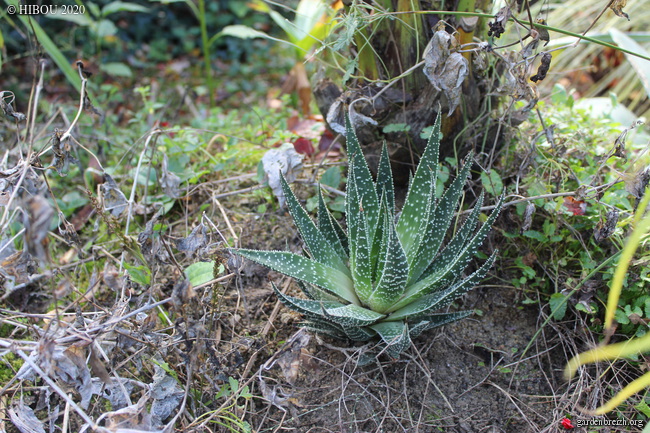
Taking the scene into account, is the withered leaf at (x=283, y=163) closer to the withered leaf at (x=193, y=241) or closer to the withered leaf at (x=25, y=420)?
the withered leaf at (x=193, y=241)

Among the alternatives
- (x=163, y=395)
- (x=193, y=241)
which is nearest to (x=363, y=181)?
(x=193, y=241)

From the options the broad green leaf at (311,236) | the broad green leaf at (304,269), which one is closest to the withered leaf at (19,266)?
the broad green leaf at (304,269)

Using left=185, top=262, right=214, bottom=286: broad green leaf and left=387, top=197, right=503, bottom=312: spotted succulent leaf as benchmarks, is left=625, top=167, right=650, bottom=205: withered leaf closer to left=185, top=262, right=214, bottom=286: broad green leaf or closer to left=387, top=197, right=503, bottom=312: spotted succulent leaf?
left=387, top=197, right=503, bottom=312: spotted succulent leaf

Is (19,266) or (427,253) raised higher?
(427,253)

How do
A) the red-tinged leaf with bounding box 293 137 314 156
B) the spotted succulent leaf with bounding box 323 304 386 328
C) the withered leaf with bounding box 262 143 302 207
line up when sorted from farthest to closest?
1. the red-tinged leaf with bounding box 293 137 314 156
2. the withered leaf with bounding box 262 143 302 207
3. the spotted succulent leaf with bounding box 323 304 386 328

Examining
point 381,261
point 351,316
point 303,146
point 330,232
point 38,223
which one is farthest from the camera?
point 303,146

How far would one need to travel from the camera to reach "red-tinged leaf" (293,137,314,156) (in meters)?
2.19

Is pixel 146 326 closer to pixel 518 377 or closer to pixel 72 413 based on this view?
pixel 72 413

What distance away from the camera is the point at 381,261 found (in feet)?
4.59

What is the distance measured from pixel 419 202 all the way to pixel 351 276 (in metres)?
0.30

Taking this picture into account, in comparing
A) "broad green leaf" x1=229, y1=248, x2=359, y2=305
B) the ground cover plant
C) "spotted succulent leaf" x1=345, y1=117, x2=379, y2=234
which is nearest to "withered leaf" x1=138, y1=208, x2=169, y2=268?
the ground cover plant

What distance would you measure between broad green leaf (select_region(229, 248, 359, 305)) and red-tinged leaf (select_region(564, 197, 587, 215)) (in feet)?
2.50

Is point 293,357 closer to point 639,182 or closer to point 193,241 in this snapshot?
point 193,241

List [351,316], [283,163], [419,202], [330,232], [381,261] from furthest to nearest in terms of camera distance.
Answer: [283,163]
[330,232]
[419,202]
[381,261]
[351,316]
